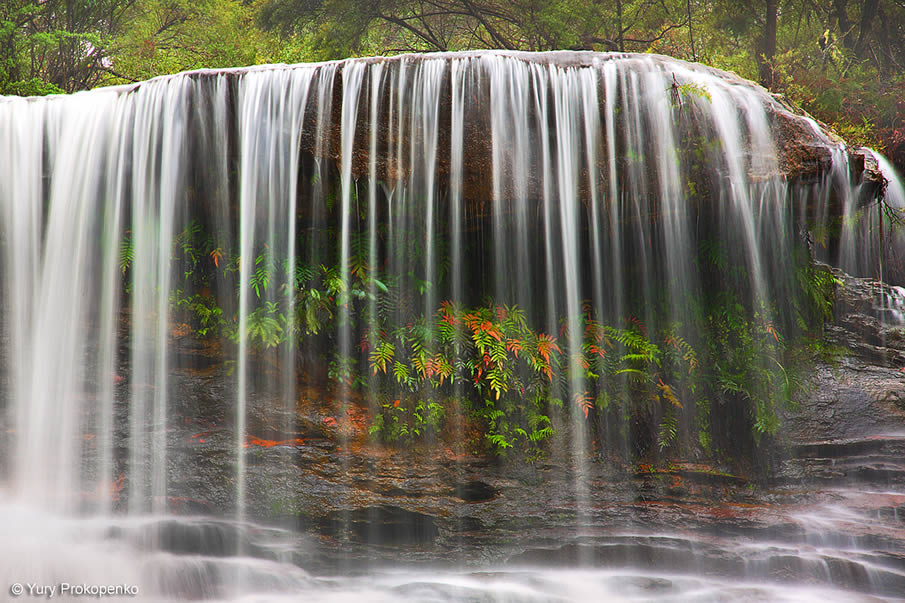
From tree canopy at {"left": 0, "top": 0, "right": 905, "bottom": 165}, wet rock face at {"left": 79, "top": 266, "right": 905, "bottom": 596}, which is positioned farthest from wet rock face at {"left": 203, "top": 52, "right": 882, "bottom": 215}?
tree canopy at {"left": 0, "top": 0, "right": 905, "bottom": 165}

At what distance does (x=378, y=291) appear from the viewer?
209 inches

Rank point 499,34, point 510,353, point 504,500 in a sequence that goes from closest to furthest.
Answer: point 504,500, point 510,353, point 499,34

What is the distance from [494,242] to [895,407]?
13.1 ft

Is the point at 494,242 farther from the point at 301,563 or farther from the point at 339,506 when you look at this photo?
the point at 301,563

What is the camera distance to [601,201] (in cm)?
520

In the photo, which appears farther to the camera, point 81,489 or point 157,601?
point 81,489

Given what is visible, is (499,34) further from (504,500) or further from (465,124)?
(504,500)

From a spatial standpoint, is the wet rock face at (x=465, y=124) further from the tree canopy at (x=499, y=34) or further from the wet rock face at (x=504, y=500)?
the tree canopy at (x=499, y=34)

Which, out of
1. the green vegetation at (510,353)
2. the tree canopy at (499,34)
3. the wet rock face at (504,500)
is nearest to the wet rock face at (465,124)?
the green vegetation at (510,353)

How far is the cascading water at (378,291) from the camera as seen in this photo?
505 centimetres

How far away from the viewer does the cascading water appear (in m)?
5.05

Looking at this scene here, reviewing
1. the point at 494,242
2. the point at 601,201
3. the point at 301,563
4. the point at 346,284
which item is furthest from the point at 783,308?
the point at 301,563

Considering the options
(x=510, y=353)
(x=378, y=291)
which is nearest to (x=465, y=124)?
(x=378, y=291)

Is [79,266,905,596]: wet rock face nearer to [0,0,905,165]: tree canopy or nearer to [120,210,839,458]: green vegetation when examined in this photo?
[120,210,839,458]: green vegetation
